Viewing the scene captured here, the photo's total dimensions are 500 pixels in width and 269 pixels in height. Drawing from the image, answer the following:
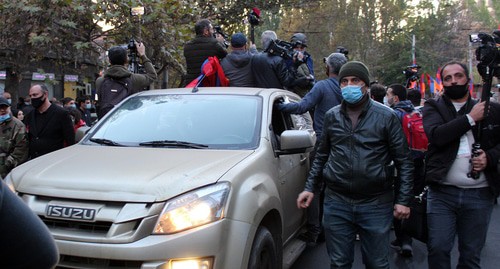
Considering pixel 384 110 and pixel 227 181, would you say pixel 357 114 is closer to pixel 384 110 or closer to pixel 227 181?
pixel 384 110

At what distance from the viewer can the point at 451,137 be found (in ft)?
10.8

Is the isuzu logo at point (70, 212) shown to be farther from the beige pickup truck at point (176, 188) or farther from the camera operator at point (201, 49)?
the camera operator at point (201, 49)

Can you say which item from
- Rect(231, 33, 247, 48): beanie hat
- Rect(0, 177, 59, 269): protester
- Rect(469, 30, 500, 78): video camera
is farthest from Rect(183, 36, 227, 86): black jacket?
Rect(0, 177, 59, 269): protester

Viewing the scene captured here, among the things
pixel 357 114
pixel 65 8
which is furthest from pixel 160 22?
pixel 357 114

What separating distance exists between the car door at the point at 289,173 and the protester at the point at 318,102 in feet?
0.62

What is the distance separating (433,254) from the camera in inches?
135

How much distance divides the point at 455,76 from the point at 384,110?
1.99 ft

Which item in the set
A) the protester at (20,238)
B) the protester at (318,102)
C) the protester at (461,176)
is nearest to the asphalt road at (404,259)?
the protester at (318,102)

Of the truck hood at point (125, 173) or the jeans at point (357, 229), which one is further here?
the jeans at point (357, 229)

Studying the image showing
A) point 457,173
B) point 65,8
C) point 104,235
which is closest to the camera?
point 104,235

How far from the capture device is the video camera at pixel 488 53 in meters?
3.38

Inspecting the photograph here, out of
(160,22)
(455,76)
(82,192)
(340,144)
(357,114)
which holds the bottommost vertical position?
(82,192)

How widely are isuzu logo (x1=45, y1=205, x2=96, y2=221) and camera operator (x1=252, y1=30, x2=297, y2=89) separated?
11.7 feet

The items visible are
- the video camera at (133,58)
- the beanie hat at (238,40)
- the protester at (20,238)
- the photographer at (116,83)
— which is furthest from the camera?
the video camera at (133,58)
